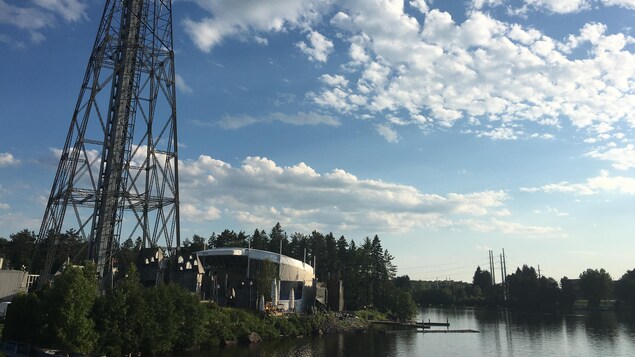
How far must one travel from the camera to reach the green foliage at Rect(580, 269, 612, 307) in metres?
156

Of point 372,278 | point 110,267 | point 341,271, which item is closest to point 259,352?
point 110,267

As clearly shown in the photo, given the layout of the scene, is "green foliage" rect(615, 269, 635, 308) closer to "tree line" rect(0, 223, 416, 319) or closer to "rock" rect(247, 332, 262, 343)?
"tree line" rect(0, 223, 416, 319)

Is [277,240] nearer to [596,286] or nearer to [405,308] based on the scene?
[405,308]

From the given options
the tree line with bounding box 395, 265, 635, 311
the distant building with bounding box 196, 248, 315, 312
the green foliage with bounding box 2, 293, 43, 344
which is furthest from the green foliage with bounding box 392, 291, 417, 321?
the green foliage with bounding box 2, 293, 43, 344

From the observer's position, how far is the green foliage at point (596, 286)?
513 feet

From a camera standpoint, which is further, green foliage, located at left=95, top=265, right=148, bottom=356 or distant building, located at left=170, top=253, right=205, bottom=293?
distant building, located at left=170, top=253, right=205, bottom=293

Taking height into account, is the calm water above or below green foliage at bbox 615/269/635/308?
below

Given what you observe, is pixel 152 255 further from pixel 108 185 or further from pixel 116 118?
pixel 116 118

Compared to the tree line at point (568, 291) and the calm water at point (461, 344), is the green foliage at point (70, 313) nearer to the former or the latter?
the calm water at point (461, 344)

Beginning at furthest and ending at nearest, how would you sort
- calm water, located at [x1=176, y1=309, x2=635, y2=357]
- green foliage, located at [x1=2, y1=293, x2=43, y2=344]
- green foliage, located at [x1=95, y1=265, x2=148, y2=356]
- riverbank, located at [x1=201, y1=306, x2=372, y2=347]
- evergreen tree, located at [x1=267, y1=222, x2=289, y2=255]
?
evergreen tree, located at [x1=267, y1=222, x2=289, y2=255]
calm water, located at [x1=176, y1=309, x2=635, y2=357]
riverbank, located at [x1=201, y1=306, x2=372, y2=347]
green foliage, located at [x1=95, y1=265, x2=148, y2=356]
green foliage, located at [x1=2, y1=293, x2=43, y2=344]

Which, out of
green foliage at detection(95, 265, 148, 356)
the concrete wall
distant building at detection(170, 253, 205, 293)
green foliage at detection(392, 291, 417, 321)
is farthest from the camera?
green foliage at detection(392, 291, 417, 321)

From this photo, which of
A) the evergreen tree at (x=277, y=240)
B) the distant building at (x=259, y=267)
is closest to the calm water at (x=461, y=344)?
the distant building at (x=259, y=267)

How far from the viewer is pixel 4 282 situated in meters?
50.7

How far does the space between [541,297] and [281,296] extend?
10460cm
